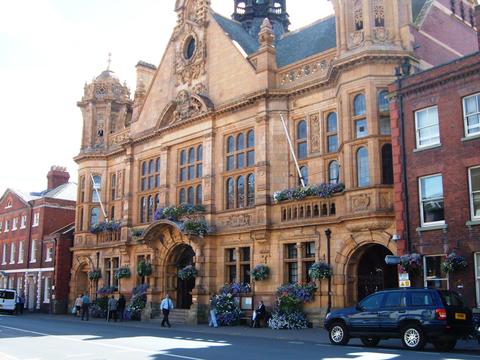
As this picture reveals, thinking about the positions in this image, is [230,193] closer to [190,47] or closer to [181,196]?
[181,196]

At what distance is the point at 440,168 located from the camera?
72.2ft

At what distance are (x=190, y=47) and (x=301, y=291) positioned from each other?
18.0 meters

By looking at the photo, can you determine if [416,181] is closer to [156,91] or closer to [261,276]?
[261,276]

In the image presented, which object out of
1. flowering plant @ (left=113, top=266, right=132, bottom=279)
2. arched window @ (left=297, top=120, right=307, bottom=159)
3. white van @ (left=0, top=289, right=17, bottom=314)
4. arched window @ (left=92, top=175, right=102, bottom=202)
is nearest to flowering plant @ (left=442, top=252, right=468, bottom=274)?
arched window @ (left=297, top=120, right=307, bottom=159)

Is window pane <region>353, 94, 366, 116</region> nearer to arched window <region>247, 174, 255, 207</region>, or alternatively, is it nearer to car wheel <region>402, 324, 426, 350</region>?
arched window <region>247, 174, 255, 207</region>

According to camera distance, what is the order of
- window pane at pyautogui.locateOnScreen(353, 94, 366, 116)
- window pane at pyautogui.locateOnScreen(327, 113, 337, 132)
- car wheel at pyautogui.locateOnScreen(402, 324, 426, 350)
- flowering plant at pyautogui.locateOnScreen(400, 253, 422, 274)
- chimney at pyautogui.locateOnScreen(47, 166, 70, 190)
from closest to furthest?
car wheel at pyautogui.locateOnScreen(402, 324, 426, 350)
flowering plant at pyautogui.locateOnScreen(400, 253, 422, 274)
window pane at pyautogui.locateOnScreen(353, 94, 366, 116)
window pane at pyautogui.locateOnScreen(327, 113, 337, 132)
chimney at pyautogui.locateOnScreen(47, 166, 70, 190)

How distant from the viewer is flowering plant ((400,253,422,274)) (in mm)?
21938

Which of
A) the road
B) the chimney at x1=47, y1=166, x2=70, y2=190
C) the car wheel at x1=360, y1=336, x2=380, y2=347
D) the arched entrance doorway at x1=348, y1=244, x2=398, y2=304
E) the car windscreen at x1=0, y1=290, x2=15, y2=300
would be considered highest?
the chimney at x1=47, y1=166, x2=70, y2=190

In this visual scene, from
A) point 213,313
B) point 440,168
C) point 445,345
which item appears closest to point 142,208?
point 213,313

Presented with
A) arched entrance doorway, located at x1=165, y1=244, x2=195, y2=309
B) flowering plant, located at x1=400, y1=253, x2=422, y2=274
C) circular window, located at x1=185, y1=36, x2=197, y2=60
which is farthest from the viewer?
circular window, located at x1=185, y1=36, x2=197, y2=60

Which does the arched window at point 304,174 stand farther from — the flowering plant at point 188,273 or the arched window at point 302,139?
the flowering plant at point 188,273

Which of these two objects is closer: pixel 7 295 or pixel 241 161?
pixel 241 161

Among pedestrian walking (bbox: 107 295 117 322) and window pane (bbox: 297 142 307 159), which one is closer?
window pane (bbox: 297 142 307 159)

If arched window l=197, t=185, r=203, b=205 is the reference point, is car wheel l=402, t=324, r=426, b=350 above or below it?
below
